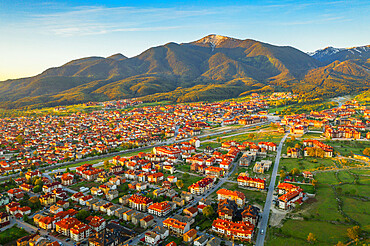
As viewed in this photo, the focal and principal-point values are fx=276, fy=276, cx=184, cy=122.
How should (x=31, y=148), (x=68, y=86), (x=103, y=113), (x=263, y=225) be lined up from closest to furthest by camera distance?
(x=263, y=225)
(x=31, y=148)
(x=103, y=113)
(x=68, y=86)

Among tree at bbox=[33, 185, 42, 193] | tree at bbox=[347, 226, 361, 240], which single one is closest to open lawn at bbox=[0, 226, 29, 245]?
tree at bbox=[33, 185, 42, 193]

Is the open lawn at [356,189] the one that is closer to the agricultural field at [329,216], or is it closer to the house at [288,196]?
the agricultural field at [329,216]

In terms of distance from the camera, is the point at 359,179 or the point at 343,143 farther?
the point at 343,143

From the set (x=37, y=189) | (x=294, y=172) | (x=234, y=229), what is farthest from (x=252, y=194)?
(x=37, y=189)

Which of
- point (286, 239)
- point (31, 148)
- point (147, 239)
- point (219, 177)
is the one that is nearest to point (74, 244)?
point (147, 239)

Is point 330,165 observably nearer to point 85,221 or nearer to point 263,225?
point 263,225

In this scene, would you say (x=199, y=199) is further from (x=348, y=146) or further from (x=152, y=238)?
(x=348, y=146)

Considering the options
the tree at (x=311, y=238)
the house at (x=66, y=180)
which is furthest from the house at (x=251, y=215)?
the house at (x=66, y=180)
